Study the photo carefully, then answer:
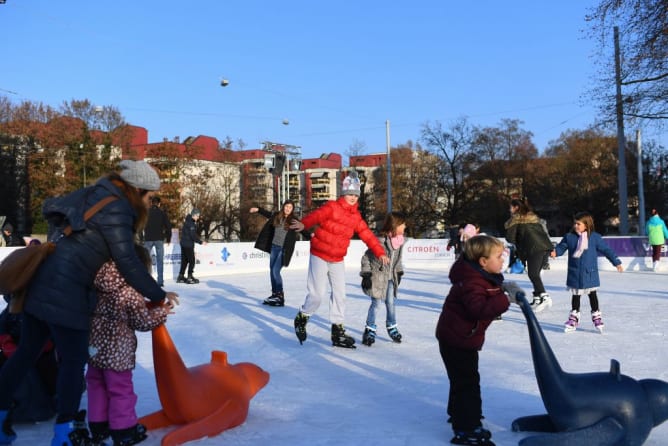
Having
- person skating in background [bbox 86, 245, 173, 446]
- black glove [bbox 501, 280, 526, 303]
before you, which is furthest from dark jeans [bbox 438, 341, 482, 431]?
person skating in background [bbox 86, 245, 173, 446]

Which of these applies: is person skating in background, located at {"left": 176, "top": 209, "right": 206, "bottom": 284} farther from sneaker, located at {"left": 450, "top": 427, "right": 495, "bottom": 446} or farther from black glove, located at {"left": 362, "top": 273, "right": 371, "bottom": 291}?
sneaker, located at {"left": 450, "top": 427, "right": 495, "bottom": 446}

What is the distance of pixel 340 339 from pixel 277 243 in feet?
12.9

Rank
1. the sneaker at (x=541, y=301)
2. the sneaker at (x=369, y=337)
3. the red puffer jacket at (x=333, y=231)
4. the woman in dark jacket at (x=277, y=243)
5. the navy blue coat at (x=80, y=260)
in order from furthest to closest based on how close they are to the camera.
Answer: the woman in dark jacket at (x=277, y=243), the sneaker at (x=541, y=301), the sneaker at (x=369, y=337), the red puffer jacket at (x=333, y=231), the navy blue coat at (x=80, y=260)

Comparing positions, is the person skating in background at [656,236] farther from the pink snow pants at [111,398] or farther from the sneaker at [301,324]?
the pink snow pants at [111,398]

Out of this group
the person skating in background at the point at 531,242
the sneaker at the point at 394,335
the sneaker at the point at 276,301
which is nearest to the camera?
the sneaker at the point at 394,335

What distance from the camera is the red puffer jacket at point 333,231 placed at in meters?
6.30

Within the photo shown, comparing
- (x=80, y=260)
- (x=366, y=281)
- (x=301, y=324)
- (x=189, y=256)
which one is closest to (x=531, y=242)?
(x=366, y=281)

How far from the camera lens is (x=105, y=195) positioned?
3.20 metres

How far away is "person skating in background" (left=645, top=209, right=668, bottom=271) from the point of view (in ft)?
55.9

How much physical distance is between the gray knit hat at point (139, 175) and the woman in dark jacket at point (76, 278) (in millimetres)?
14

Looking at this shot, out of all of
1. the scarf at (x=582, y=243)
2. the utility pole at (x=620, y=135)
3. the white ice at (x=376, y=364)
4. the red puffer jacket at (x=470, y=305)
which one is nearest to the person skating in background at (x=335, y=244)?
the white ice at (x=376, y=364)

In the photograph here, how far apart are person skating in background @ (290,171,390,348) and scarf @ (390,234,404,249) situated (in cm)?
42

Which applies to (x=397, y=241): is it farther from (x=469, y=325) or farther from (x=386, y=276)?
(x=469, y=325)

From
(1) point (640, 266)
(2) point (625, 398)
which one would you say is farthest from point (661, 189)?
(2) point (625, 398)
